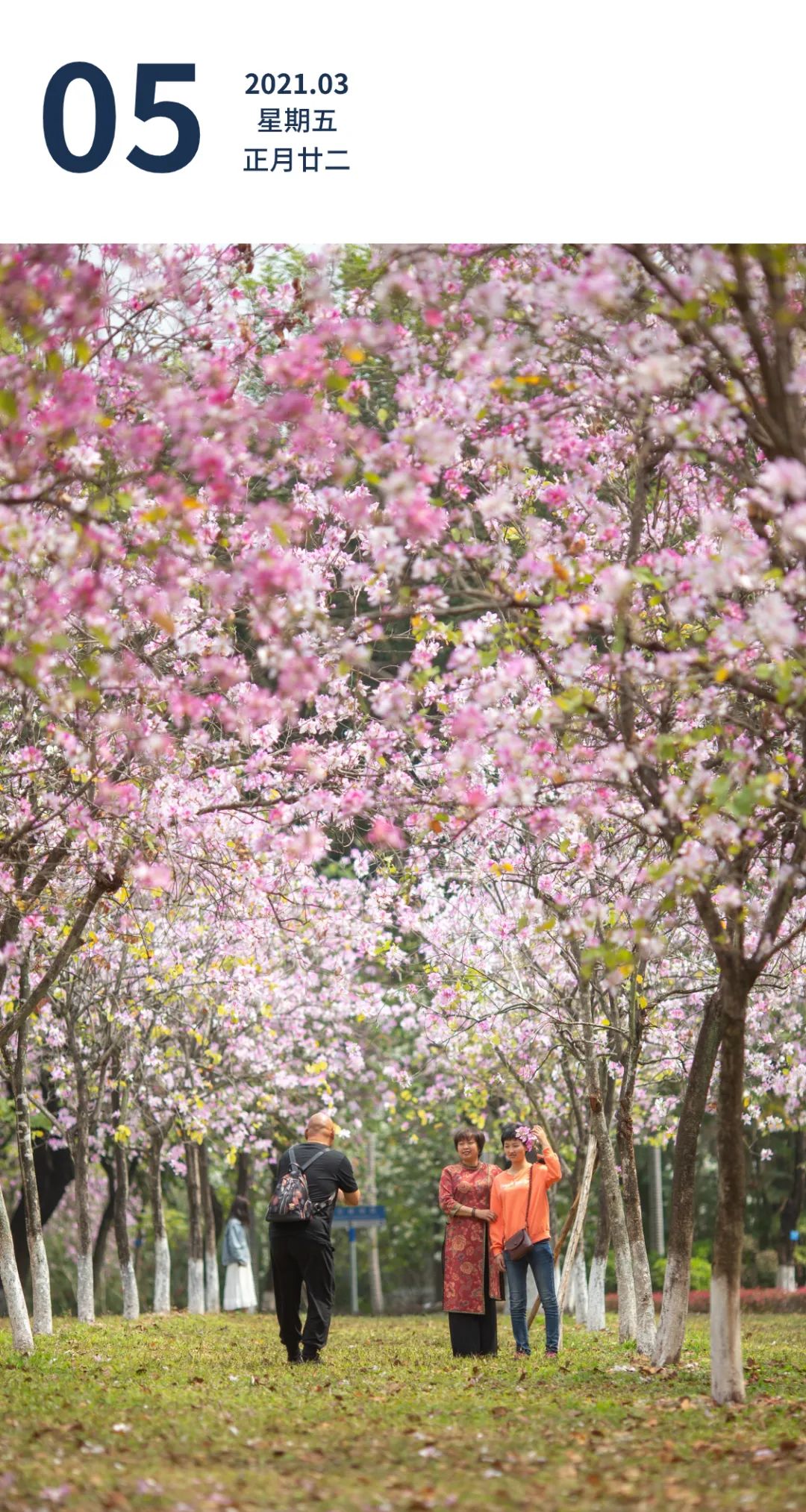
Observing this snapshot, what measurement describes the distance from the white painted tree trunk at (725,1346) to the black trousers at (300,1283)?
360 centimetres

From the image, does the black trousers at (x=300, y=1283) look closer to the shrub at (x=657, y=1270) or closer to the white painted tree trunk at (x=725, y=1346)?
the white painted tree trunk at (x=725, y=1346)

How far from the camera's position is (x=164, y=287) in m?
9.24

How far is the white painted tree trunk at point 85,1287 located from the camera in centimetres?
1988

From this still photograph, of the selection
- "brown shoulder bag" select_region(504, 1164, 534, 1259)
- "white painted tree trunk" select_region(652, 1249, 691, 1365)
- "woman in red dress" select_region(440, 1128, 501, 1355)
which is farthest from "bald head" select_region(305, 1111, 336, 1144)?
"white painted tree trunk" select_region(652, 1249, 691, 1365)

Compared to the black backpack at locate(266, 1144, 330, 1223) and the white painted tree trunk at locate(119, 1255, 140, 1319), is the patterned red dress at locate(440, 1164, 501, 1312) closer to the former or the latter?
the black backpack at locate(266, 1144, 330, 1223)

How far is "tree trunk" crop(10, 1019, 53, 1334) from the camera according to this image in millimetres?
14930

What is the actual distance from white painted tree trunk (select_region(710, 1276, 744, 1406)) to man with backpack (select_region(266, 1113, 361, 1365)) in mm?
3474

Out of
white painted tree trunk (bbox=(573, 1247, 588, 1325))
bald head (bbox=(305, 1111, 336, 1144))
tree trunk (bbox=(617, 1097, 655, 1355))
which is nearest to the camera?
bald head (bbox=(305, 1111, 336, 1144))

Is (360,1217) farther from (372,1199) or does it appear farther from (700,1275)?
(700,1275)

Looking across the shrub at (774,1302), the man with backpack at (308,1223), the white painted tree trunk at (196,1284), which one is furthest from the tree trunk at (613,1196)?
the white painted tree trunk at (196,1284)

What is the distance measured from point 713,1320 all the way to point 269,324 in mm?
6496

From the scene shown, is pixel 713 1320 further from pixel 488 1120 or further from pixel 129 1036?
pixel 488 1120

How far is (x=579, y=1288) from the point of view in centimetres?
2253
